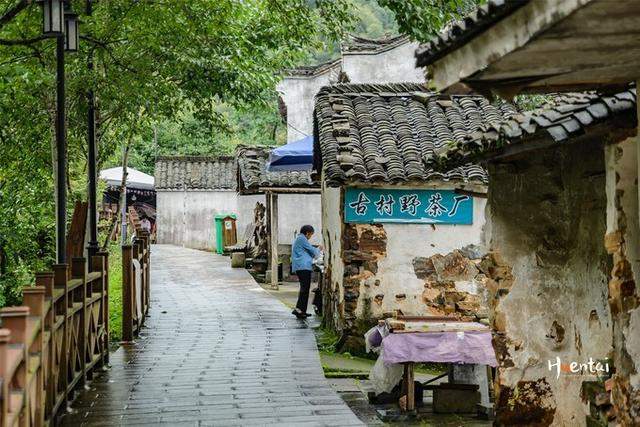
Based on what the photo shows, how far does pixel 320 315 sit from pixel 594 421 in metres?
10.3

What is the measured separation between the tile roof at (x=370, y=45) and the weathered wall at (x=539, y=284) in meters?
14.0

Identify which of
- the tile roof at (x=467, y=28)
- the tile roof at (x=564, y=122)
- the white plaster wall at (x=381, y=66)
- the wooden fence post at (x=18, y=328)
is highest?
the white plaster wall at (x=381, y=66)

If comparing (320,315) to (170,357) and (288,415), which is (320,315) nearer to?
(170,357)

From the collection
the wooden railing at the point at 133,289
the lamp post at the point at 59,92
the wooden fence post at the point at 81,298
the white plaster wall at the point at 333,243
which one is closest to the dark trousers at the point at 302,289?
the white plaster wall at the point at 333,243

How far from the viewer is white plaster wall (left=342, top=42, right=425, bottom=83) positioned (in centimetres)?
2180

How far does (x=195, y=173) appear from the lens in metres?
37.2

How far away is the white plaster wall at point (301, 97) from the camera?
2967 cm

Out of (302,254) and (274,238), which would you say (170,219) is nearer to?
(274,238)

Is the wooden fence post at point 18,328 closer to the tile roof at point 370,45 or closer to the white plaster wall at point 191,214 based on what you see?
the tile roof at point 370,45

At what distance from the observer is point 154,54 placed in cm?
1263

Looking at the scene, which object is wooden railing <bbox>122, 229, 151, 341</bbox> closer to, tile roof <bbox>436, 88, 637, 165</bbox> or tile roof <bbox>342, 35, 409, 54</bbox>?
tile roof <bbox>436, 88, 637, 165</bbox>

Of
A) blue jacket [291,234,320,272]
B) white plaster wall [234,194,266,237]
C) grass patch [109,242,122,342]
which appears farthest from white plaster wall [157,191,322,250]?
blue jacket [291,234,320,272]

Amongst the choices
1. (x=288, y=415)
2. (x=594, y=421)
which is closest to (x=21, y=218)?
(x=288, y=415)

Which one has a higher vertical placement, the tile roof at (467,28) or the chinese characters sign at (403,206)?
the tile roof at (467,28)
